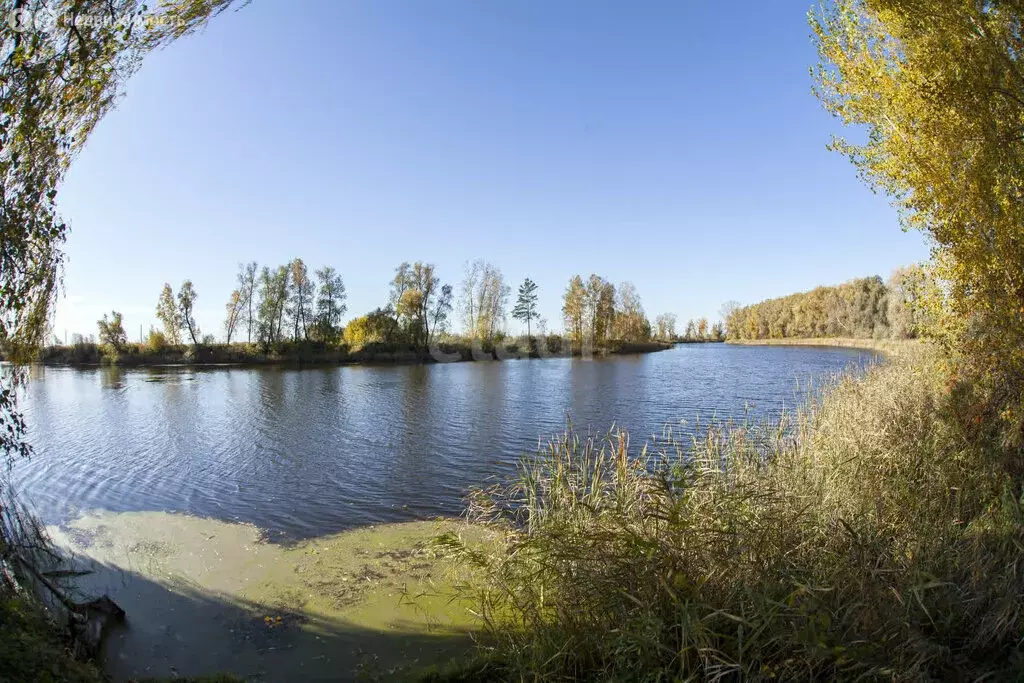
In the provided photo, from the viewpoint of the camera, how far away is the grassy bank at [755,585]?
3.27m

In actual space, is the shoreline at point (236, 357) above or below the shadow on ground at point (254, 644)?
above

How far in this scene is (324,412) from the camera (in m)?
22.4

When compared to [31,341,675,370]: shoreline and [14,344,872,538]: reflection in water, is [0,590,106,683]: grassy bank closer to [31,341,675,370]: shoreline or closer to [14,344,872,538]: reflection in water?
[14,344,872,538]: reflection in water

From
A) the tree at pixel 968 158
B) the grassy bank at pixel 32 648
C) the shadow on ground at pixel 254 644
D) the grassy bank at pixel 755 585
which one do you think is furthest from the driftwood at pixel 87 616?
the tree at pixel 968 158

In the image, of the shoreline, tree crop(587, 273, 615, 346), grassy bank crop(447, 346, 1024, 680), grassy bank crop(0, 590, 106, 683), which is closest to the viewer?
grassy bank crop(447, 346, 1024, 680)

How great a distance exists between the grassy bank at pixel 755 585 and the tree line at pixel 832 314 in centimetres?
6010

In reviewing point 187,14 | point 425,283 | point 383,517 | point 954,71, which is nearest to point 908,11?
point 954,71

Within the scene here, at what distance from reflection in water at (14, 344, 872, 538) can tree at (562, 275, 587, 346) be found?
3818 centimetres

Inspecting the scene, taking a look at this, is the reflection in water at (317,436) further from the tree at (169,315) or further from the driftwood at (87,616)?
the tree at (169,315)

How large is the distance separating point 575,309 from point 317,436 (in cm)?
5662

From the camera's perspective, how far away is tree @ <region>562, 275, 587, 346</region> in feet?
235

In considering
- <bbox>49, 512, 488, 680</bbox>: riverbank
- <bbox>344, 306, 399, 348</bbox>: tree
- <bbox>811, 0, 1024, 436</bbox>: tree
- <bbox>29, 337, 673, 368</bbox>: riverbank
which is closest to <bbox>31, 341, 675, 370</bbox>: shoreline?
<bbox>29, 337, 673, 368</bbox>: riverbank

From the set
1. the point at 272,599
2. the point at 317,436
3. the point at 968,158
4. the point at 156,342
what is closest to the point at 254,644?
the point at 272,599

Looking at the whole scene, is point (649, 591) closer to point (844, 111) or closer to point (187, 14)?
point (187, 14)
